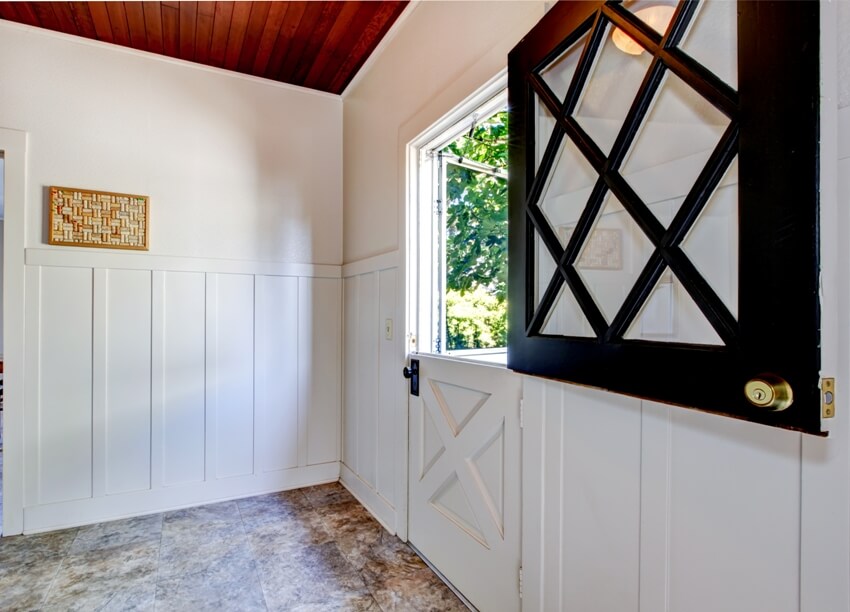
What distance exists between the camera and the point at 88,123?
2.47 meters

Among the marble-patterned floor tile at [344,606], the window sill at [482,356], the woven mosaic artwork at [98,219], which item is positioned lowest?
the marble-patterned floor tile at [344,606]

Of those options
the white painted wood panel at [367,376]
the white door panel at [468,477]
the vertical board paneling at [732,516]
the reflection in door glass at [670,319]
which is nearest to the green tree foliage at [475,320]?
the white door panel at [468,477]

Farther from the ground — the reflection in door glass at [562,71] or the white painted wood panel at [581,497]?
the reflection in door glass at [562,71]

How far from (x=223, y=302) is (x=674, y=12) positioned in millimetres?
2624

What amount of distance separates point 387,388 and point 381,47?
6.25ft

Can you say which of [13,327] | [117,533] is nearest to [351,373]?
[117,533]

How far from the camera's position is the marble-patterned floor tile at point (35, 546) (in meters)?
2.10

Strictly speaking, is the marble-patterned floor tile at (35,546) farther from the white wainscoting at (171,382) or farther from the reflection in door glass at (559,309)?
the reflection in door glass at (559,309)

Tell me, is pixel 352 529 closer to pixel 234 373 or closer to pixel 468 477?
pixel 468 477

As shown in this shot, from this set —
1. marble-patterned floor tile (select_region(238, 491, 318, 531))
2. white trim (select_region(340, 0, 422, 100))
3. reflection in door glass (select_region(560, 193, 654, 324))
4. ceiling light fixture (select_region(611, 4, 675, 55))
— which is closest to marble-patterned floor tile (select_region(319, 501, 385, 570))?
marble-patterned floor tile (select_region(238, 491, 318, 531))

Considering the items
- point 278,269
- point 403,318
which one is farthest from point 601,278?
point 278,269

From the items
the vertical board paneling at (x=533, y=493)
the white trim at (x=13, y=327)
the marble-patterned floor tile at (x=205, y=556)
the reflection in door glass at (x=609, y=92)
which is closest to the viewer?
the reflection in door glass at (x=609, y=92)

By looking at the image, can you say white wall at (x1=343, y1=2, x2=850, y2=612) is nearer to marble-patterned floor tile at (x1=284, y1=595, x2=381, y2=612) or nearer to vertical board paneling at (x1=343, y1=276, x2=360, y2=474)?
marble-patterned floor tile at (x1=284, y1=595, x2=381, y2=612)

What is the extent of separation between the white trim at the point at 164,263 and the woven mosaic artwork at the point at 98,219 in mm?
55
